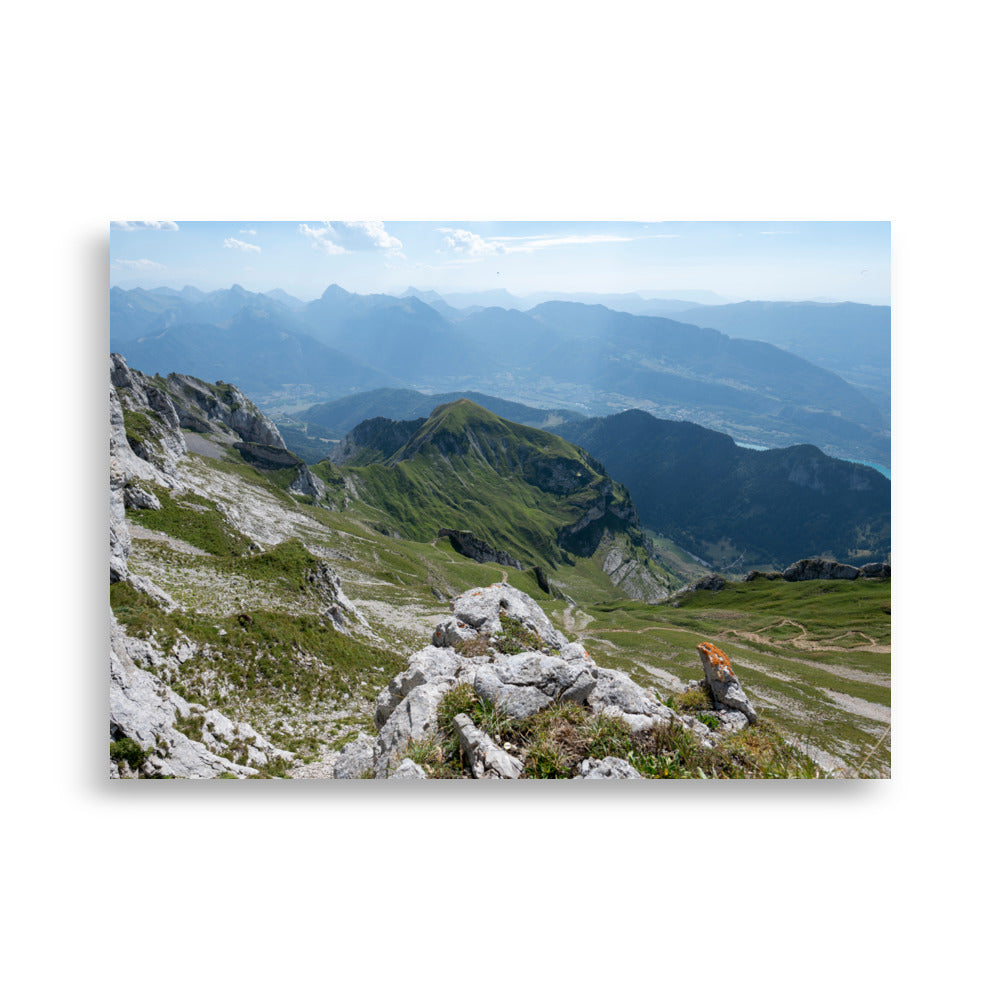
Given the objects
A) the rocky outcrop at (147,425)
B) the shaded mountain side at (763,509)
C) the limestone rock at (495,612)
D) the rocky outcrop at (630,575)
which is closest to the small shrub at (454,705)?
the limestone rock at (495,612)

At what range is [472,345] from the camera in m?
78.2

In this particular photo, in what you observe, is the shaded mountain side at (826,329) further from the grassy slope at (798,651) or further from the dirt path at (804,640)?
the dirt path at (804,640)

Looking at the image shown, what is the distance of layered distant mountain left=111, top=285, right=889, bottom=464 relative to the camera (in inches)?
555

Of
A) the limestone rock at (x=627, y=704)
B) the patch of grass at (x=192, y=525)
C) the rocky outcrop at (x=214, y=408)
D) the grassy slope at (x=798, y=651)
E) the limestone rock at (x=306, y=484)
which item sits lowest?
the grassy slope at (x=798, y=651)

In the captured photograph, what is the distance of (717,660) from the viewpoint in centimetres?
858

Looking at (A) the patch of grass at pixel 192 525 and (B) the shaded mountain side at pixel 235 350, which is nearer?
(B) the shaded mountain side at pixel 235 350

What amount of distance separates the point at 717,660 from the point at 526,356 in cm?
7638

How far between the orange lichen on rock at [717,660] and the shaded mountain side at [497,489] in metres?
86.8

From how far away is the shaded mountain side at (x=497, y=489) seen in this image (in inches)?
4259

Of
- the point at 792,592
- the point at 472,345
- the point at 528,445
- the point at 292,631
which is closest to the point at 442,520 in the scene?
the point at 472,345

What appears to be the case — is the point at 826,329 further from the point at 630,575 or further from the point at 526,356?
the point at 630,575

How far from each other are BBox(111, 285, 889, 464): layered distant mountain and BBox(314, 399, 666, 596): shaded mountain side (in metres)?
28.9

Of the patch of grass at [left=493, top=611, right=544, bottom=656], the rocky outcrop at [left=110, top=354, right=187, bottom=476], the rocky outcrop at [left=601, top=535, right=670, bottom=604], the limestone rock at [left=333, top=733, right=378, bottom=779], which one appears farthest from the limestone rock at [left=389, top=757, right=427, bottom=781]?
the rocky outcrop at [left=601, top=535, right=670, bottom=604]

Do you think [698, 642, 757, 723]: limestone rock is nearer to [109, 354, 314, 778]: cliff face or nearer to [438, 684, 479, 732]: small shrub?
[438, 684, 479, 732]: small shrub
